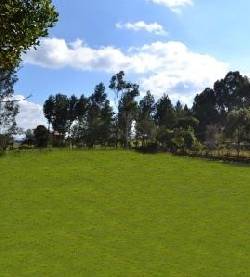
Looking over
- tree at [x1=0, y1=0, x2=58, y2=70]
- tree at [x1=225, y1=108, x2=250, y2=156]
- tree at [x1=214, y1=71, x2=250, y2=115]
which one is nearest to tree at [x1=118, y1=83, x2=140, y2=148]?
tree at [x1=225, y1=108, x2=250, y2=156]

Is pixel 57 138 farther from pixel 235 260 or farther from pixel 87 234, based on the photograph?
pixel 235 260

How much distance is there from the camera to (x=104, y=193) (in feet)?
178

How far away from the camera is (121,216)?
4544cm

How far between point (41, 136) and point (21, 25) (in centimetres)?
8882

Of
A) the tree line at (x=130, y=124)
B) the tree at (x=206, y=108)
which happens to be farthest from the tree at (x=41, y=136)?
the tree at (x=206, y=108)

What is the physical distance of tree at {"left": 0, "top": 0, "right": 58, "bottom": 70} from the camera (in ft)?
61.7

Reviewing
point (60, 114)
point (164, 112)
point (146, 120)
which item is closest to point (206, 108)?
point (164, 112)

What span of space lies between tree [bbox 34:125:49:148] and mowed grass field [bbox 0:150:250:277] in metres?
30.3

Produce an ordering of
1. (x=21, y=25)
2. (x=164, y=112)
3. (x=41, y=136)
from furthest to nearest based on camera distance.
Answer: (x=164, y=112) → (x=41, y=136) → (x=21, y=25)

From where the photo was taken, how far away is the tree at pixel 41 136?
105m

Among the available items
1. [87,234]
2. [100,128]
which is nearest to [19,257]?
[87,234]

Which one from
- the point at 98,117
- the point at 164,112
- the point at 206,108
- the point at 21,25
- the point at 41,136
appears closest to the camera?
the point at 21,25

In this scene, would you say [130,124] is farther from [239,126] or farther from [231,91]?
[231,91]

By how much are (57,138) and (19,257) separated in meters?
89.8
